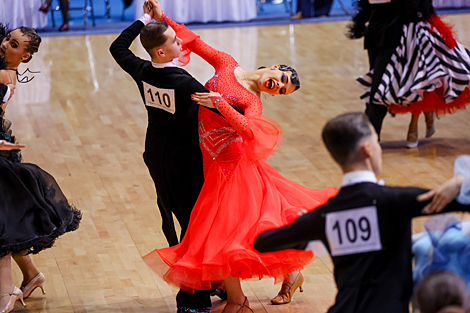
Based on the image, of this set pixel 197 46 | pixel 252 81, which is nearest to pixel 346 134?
pixel 252 81

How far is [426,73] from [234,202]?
2.62 m

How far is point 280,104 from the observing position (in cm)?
640

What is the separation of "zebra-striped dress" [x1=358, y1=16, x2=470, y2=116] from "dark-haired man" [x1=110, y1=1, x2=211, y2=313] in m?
2.41

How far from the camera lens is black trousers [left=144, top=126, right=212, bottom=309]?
297 centimetres

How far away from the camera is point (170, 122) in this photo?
2.94m

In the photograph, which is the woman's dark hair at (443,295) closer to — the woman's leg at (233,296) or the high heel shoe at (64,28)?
the woman's leg at (233,296)

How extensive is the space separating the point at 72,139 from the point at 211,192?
3.06 meters

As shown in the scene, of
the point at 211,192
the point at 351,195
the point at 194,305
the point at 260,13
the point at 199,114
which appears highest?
the point at 351,195

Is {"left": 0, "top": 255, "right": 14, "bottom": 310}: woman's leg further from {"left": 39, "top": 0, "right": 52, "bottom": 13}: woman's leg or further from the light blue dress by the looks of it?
{"left": 39, "top": 0, "right": 52, "bottom": 13}: woman's leg

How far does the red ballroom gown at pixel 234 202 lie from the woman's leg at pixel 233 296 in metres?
0.08

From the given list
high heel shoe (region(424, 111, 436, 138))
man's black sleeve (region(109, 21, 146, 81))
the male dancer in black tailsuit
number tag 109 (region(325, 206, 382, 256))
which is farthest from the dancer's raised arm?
high heel shoe (region(424, 111, 436, 138))

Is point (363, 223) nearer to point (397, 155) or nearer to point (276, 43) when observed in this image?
point (397, 155)

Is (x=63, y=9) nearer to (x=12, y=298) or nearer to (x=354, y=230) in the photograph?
(x=12, y=298)

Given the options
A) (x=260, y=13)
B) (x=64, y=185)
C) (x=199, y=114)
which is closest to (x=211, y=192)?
(x=199, y=114)
